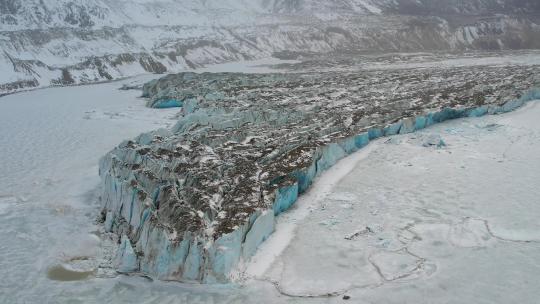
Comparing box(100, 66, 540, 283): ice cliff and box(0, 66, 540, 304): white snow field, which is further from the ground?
box(100, 66, 540, 283): ice cliff

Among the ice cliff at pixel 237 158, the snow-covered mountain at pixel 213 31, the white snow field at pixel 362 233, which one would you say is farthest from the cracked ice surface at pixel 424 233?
the snow-covered mountain at pixel 213 31

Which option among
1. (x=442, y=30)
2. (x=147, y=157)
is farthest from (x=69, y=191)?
(x=442, y=30)

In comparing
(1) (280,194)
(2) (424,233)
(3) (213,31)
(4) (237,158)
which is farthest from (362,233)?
(3) (213,31)

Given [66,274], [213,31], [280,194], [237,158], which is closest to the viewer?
[66,274]

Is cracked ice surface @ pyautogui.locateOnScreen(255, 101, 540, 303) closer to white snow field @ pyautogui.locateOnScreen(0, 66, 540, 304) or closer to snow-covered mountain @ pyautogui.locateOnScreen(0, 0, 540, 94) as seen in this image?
white snow field @ pyautogui.locateOnScreen(0, 66, 540, 304)

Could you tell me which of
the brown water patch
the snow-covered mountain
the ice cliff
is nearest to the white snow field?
the brown water patch

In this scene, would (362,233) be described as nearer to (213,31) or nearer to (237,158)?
(237,158)
